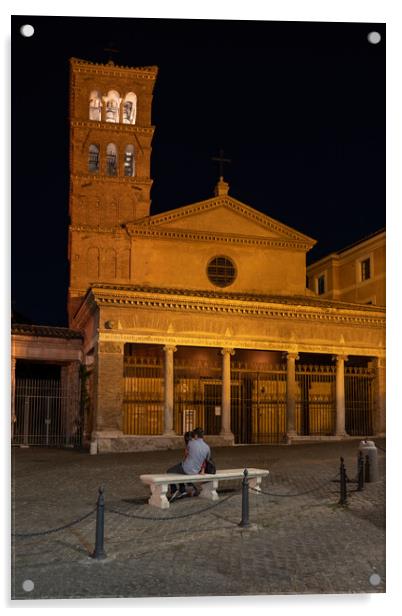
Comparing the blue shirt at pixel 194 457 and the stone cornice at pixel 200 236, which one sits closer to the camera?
the blue shirt at pixel 194 457

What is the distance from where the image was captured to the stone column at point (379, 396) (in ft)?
68.3

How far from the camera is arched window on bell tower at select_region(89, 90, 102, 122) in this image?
89.3ft

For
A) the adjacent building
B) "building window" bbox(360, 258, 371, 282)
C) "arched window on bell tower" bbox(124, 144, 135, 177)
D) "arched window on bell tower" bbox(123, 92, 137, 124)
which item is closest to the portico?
the adjacent building

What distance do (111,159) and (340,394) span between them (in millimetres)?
12587

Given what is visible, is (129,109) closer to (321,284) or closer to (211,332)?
(321,284)

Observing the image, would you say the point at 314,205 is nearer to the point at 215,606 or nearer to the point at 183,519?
the point at 183,519

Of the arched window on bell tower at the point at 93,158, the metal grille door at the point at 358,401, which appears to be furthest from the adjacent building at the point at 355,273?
the arched window on bell tower at the point at 93,158

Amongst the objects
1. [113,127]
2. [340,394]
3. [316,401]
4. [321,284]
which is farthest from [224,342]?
[321,284]

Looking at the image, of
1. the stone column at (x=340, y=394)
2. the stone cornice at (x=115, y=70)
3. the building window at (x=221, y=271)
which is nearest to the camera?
the stone column at (x=340, y=394)

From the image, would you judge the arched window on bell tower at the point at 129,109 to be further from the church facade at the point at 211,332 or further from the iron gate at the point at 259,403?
the iron gate at the point at 259,403

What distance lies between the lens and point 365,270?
3006cm

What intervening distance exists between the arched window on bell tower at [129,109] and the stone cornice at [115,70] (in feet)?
3.28

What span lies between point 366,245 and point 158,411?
13.0m

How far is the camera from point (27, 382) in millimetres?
20578
